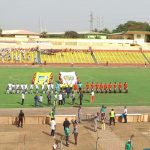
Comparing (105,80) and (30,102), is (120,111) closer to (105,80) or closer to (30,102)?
(30,102)

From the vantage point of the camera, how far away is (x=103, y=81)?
132 feet

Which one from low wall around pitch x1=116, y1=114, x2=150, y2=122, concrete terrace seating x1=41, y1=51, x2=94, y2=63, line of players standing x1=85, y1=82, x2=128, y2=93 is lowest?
low wall around pitch x1=116, y1=114, x2=150, y2=122

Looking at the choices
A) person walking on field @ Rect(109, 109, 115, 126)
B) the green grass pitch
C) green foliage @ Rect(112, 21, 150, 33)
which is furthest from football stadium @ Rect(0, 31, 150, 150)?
A: green foliage @ Rect(112, 21, 150, 33)

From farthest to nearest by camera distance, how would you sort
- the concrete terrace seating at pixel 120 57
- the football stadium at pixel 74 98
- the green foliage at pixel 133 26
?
the green foliage at pixel 133 26, the concrete terrace seating at pixel 120 57, the football stadium at pixel 74 98

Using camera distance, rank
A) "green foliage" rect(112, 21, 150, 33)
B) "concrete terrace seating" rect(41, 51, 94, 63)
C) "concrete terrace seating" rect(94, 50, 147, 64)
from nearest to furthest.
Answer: "concrete terrace seating" rect(41, 51, 94, 63) → "concrete terrace seating" rect(94, 50, 147, 64) → "green foliage" rect(112, 21, 150, 33)

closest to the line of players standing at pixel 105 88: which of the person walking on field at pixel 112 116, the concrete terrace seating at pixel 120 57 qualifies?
the person walking on field at pixel 112 116

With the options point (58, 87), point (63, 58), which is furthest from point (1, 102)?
point (63, 58)

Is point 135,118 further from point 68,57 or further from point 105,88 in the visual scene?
point 68,57

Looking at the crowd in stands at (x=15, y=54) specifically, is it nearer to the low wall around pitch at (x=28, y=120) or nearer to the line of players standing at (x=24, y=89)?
the line of players standing at (x=24, y=89)

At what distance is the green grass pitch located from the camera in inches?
1163

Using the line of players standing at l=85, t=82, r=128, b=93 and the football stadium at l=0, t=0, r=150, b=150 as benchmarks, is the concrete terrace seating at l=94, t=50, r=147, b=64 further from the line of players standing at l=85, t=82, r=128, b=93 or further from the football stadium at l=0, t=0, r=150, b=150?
the line of players standing at l=85, t=82, r=128, b=93

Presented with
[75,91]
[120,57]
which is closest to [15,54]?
[120,57]

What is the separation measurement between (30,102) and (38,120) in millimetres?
6969

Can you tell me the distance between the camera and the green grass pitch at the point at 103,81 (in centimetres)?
2955
